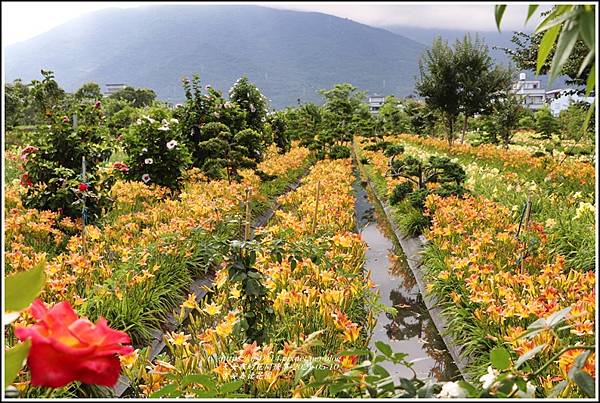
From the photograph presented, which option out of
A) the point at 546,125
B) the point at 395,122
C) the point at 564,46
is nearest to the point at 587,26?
the point at 564,46

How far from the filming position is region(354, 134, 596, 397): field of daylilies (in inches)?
91.5

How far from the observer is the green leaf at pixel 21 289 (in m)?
0.64

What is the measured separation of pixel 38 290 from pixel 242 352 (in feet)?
5.86

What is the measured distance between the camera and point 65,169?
18.3ft

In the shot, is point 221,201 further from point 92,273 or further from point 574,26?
point 574,26

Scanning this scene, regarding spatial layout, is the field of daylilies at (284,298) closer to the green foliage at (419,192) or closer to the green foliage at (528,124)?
the green foliage at (419,192)

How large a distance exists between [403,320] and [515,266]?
1.11 meters

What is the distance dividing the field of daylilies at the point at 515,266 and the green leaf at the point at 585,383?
0.12ft

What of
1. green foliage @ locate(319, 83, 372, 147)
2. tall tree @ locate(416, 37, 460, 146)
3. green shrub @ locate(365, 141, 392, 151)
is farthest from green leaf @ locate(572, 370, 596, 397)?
tall tree @ locate(416, 37, 460, 146)

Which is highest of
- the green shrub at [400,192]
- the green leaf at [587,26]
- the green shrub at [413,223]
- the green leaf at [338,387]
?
the green leaf at [587,26]

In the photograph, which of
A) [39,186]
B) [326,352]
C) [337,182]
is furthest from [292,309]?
[337,182]

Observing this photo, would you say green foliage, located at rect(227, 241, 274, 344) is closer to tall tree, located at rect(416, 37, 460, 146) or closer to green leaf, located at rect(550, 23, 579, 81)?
green leaf, located at rect(550, 23, 579, 81)

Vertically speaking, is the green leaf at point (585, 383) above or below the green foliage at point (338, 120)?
above

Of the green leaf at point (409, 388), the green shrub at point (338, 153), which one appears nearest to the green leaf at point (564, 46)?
the green leaf at point (409, 388)
